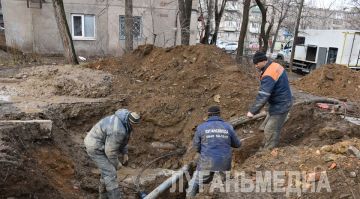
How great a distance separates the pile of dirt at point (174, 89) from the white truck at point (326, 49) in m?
12.0

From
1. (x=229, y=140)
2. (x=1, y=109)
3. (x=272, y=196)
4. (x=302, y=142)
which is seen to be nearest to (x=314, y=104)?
(x=302, y=142)

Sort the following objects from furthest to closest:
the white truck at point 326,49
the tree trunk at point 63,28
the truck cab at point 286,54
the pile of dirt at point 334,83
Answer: the truck cab at point 286,54
the white truck at point 326,49
the pile of dirt at point 334,83
the tree trunk at point 63,28

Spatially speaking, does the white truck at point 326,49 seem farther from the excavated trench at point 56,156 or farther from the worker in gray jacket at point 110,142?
the worker in gray jacket at point 110,142

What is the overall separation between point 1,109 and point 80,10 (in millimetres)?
12502

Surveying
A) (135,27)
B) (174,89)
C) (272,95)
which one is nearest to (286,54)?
(135,27)

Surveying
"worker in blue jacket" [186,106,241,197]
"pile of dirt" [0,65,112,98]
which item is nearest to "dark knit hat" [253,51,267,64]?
"worker in blue jacket" [186,106,241,197]

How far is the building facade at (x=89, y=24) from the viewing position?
680 inches

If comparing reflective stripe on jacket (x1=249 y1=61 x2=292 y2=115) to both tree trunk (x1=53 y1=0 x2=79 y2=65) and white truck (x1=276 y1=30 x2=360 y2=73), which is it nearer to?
tree trunk (x1=53 y1=0 x2=79 y2=65)

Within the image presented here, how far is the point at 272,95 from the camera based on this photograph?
559cm

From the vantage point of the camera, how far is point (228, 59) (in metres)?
10.2

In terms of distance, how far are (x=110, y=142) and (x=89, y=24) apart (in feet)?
49.3

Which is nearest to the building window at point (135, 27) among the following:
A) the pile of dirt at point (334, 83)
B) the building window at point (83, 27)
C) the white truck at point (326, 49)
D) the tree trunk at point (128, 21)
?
the building window at point (83, 27)

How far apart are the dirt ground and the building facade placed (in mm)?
6565

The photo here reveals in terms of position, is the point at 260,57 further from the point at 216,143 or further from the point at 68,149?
the point at 68,149
